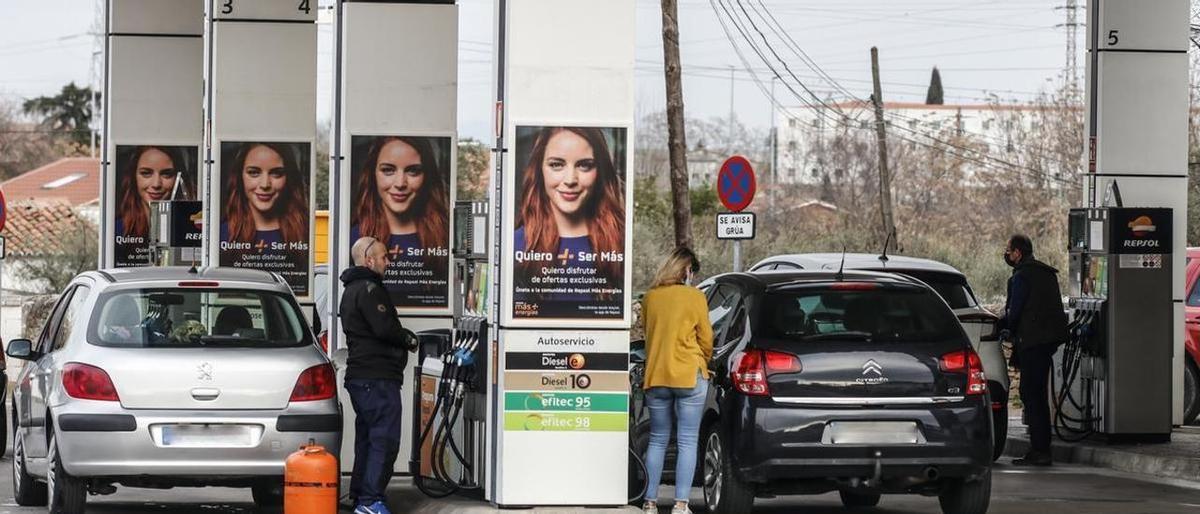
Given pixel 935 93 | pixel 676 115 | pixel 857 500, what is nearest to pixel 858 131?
pixel 935 93

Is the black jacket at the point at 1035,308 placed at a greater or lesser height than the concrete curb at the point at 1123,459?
greater

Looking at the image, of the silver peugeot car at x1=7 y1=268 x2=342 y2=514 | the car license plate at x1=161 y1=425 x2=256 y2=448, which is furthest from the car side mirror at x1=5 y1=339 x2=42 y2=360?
Result: the car license plate at x1=161 y1=425 x2=256 y2=448

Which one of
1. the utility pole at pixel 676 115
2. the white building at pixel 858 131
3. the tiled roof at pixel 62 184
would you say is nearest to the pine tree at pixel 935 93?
the white building at pixel 858 131

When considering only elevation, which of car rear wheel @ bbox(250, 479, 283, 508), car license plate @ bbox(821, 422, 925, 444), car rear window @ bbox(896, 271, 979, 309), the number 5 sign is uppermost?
the number 5 sign

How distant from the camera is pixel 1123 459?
1711 cm

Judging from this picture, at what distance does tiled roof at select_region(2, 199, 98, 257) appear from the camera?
43.8 metres

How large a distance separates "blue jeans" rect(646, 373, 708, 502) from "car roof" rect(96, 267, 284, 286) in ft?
8.83

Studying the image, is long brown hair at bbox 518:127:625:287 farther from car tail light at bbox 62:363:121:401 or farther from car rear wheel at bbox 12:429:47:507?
car rear wheel at bbox 12:429:47:507

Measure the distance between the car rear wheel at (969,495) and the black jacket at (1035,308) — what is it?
4.29 metres

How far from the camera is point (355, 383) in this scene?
12.1m

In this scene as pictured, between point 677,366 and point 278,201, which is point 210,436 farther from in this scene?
point 278,201

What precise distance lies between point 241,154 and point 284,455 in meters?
9.13

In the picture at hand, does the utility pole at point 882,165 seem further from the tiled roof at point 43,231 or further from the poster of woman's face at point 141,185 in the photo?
the poster of woman's face at point 141,185

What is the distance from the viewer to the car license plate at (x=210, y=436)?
1181 centimetres
